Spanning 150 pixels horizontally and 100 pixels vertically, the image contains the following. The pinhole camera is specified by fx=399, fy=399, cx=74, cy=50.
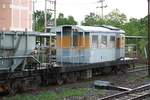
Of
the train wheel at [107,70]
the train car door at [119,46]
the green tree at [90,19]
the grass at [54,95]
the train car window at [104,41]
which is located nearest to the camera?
the grass at [54,95]

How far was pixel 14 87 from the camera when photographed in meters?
16.8

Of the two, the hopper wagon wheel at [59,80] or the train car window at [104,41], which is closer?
the hopper wagon wheel at [59,80]

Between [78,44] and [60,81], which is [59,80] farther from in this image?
[78,44]

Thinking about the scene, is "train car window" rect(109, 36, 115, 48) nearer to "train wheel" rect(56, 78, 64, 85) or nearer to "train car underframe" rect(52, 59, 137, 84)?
"train car underframe" rect(52, 59, 137, 84)

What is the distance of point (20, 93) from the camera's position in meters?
17.0

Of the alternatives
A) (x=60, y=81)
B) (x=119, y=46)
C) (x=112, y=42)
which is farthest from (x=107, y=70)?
(x=60, y=81)

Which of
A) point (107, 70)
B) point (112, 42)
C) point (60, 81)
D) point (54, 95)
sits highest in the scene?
point (112, 42)

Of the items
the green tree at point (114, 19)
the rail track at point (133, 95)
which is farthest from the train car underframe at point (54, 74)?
the green tree at point (114, 19)

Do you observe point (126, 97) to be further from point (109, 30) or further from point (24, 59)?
point (109, 30)

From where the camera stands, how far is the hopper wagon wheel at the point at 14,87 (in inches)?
→ 651

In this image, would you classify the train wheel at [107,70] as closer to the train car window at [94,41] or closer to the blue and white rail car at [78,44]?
the blue and white rail car at [78,44]

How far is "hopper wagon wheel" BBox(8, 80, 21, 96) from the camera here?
1653 centimetres

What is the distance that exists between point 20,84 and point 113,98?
468 centimetres

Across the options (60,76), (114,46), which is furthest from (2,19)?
(60,76)
